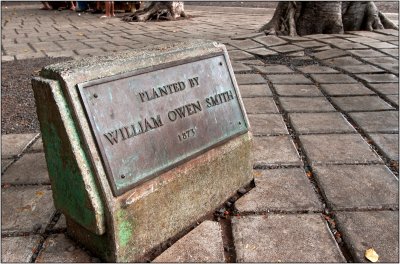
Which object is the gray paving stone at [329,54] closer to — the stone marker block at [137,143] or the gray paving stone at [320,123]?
the gray paving stone at [320,123]

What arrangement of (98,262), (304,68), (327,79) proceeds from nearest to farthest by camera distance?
1. (98,262)
2. (327,79)
3. (304,68)

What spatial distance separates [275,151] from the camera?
2.55 m

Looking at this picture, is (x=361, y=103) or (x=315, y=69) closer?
(x=361, y=103)

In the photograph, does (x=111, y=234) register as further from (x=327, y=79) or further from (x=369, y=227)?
(x=327, y=79)

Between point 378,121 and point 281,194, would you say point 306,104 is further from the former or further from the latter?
point 281,194

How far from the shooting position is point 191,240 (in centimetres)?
173

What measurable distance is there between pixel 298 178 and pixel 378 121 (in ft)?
3.80

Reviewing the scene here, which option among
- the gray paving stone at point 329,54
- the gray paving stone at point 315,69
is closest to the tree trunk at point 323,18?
the gray paving stone at point 329,54

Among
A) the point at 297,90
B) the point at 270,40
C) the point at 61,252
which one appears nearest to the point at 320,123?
the point at 297,90

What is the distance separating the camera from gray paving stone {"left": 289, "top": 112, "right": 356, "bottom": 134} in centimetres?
285

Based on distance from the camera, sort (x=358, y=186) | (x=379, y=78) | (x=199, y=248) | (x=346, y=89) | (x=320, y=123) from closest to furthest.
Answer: (x=199, y=248), (x=358, y=186), (x=320, y=123), (x=346, y=89), (x=379, y=78)

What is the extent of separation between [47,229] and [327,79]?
3.22 m

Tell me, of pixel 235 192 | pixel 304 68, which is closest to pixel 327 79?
pixel 304 68

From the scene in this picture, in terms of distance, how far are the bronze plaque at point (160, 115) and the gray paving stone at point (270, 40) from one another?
3989mm
